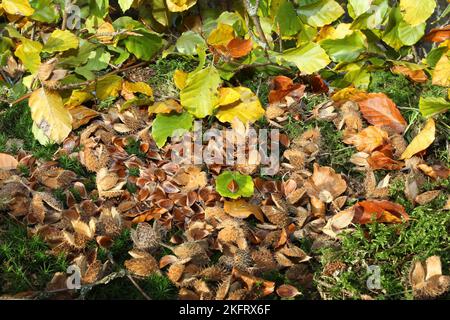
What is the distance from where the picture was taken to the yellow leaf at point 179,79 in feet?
8.54

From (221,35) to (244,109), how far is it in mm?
348

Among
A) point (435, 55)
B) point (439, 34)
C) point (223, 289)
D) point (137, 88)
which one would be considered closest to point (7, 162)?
point (137, 88)

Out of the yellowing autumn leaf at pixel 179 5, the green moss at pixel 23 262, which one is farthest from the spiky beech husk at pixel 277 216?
the yellowing autumn leaf at pixel 179 5

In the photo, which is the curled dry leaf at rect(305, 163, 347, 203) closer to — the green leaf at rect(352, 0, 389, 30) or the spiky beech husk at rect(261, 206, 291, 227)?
the spiky beech husk at rect(261, 206, 291, 227)

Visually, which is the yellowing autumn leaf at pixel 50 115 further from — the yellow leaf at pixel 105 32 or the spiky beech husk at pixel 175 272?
the spiky beech husk at pixel 175 272

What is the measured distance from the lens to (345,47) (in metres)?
2.82

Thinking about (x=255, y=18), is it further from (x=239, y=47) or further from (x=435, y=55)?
(x=435, y=55)

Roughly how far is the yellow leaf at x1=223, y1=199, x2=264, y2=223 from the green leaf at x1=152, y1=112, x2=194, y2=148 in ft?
1.32

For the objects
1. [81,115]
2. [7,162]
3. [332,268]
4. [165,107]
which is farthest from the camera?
[81,115]

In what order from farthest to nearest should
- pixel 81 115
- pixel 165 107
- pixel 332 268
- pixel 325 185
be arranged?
pixel 81 115
pixel 165 107
pixel 325 185
pixel 332 268

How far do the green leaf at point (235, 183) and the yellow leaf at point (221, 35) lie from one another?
0.65 metres

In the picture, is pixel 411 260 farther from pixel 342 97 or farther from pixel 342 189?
pixel 342 97

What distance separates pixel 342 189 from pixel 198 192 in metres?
0.52

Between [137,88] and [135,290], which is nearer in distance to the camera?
[135,290]
